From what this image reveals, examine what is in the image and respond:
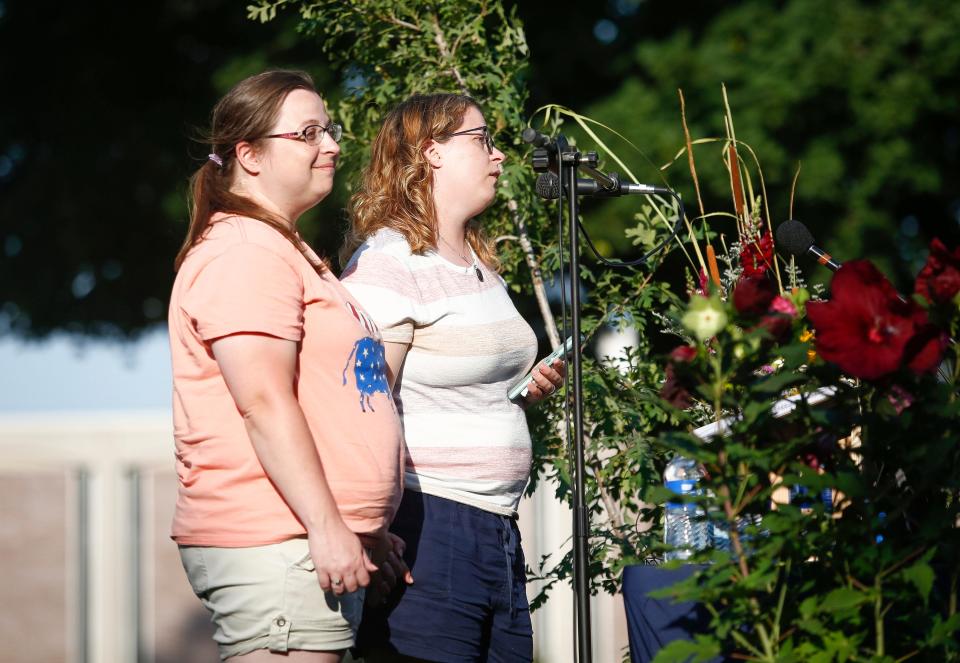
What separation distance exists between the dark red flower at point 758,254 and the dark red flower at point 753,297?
87 centimetres

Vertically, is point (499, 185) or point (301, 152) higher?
point (499, 185)

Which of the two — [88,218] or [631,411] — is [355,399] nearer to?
[631,411]

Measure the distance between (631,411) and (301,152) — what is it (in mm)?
1180

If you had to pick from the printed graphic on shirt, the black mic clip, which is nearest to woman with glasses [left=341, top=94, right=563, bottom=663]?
the printed graphic on shirt

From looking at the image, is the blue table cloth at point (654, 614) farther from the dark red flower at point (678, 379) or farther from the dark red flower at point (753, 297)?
the dark red flower at point (753, 297)

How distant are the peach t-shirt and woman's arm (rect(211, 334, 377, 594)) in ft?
0.12

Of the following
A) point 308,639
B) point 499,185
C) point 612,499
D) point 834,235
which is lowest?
point 308,639

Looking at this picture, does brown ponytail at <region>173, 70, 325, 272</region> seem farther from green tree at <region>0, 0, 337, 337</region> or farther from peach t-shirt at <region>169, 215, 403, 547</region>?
green tree at <region>0, 0, 337, 337</region>

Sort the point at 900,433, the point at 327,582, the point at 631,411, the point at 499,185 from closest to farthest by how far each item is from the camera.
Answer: the point at 900,433 → the point at 327,582 → the point at 631,411 → the point at 499,185

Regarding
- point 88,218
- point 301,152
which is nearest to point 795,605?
point 301,152

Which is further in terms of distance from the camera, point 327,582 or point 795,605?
point 327,582

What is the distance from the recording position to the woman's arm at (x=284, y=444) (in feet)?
6.44

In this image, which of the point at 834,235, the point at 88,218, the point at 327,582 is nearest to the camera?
the point at 327,582

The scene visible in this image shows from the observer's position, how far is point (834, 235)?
7.98 metres
